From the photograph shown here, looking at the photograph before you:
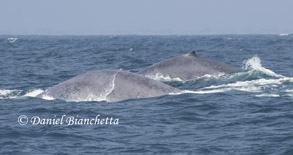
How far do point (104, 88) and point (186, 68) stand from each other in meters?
8.34

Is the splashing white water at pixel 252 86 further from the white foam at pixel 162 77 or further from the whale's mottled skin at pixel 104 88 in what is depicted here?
the whale's mottled skin at pixel 104 88

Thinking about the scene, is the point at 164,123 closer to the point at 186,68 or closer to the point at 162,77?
the point at 162,77

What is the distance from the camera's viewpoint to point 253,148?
11.5 meters

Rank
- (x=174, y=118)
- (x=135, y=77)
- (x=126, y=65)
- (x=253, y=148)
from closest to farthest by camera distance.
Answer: (x=253, y=148), (x=174, y=118), (x=135, y=77), (x=126, y=65)

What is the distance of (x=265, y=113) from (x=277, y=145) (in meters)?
3.88

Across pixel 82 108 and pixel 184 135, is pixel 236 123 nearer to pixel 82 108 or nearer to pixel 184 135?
pixel 184 135

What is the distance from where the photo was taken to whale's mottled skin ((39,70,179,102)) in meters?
16.5

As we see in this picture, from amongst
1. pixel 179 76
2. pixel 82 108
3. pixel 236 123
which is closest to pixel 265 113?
pixel 236 123

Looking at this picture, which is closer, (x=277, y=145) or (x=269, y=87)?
(x=277, y=145)

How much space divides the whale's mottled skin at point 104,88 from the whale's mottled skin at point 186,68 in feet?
20.9

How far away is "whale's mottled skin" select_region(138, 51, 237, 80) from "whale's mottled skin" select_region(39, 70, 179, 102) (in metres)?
6.38

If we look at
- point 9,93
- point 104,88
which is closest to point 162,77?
point 9,93

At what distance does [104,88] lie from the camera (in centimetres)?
1645

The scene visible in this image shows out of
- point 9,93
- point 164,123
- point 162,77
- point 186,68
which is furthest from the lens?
point 186,68
